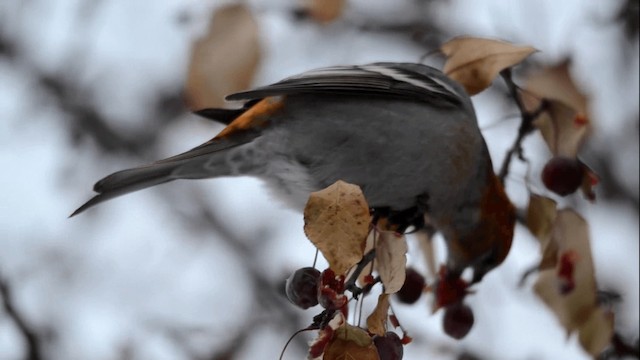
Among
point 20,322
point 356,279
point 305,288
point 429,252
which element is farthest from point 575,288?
point 20,322

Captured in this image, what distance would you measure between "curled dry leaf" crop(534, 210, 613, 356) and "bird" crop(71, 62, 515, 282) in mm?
275

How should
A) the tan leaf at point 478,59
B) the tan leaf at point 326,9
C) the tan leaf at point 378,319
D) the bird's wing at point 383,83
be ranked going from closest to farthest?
the tan leaf at point 378,319 → the tan leaf at point 478,59 → the bird's wing at point 383,83 → the tan leaf at point 326,9

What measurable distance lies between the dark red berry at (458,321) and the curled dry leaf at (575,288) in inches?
9.5

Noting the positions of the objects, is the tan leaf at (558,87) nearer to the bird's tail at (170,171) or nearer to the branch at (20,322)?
the bird's tail at (170,171)

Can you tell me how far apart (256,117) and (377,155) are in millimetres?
445

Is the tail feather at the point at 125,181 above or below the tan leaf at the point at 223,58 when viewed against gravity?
below

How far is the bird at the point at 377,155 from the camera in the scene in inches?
110

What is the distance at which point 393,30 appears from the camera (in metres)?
5.55

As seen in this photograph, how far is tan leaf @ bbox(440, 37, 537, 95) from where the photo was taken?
8.45ft

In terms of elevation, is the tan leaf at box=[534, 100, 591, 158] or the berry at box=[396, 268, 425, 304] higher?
the tan leaf at box=[534, 100, 591, 158]

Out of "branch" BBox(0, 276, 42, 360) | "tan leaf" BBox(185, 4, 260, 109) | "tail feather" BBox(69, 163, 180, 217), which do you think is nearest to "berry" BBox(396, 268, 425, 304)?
"tail feather" BBox(69, 163, 180, 217)

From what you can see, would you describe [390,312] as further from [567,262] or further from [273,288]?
[273,288]

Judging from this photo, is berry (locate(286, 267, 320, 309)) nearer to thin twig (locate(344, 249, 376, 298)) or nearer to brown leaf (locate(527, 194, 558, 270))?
thin twig (locate(344, 249, 376, 298))

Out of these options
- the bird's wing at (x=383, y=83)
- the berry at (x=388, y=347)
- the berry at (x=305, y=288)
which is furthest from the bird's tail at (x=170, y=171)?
the berry at (x=388, y=347)
